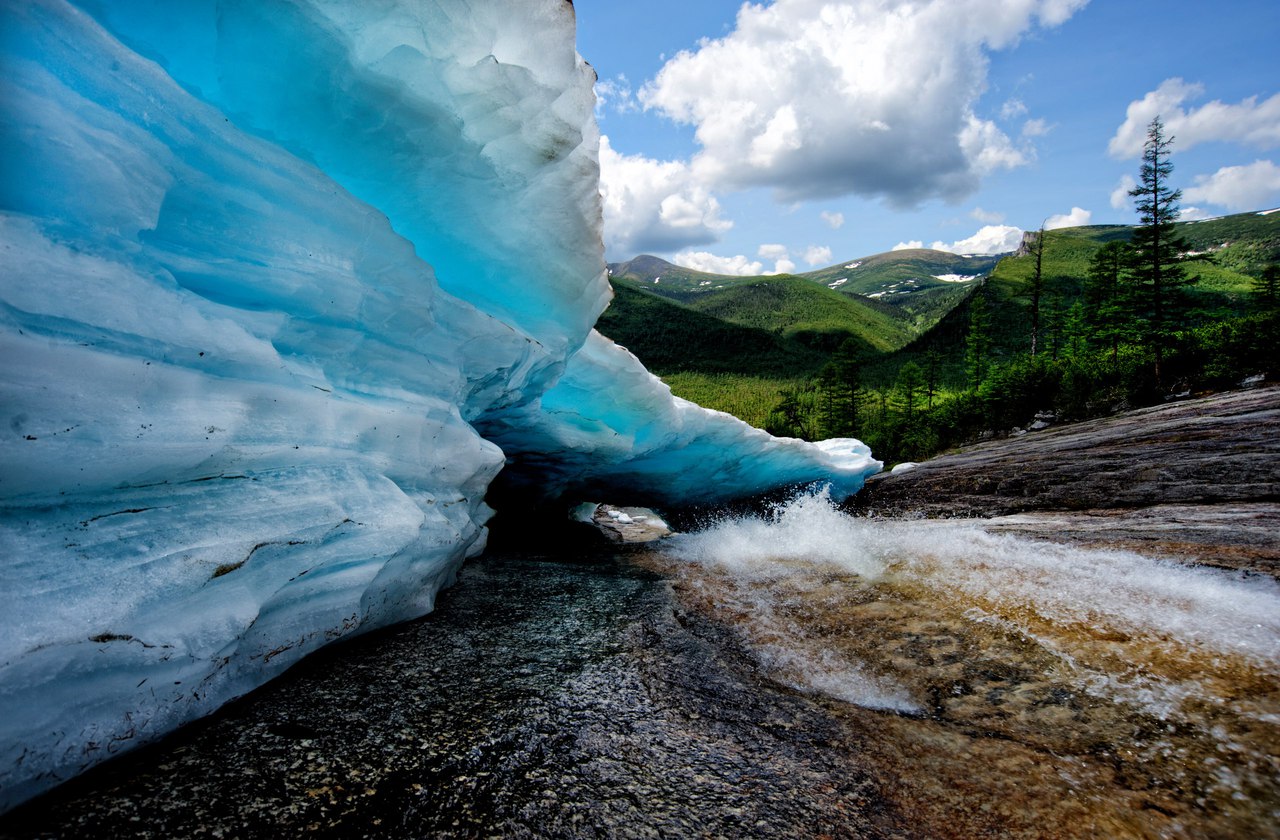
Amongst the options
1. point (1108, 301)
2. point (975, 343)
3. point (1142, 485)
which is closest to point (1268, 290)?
point (1108, 301)

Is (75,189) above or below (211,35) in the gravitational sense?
below

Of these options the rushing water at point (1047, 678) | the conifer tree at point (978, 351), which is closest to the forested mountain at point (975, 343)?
the conifer tree at point (978, 351)

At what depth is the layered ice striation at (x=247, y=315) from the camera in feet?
8.47

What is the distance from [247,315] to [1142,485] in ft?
41.0

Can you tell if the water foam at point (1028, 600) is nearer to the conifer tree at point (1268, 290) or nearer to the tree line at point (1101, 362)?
the tree line at point (1101, 362)

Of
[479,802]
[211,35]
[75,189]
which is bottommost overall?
[479,802]

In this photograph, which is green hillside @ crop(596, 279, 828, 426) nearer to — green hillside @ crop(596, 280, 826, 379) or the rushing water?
green hillside @ crop(596, 280, 826, 379)

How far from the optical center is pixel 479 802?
8.09 feet

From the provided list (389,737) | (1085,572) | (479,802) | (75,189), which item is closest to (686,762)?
(479,802)

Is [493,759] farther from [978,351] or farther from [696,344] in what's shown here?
[696,344]

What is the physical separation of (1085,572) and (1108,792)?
404 centimetres

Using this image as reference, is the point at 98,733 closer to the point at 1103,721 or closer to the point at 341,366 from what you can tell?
the point at 341,366

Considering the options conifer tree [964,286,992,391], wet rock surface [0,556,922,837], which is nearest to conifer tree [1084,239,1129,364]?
conifer tree [964,286,992,391]

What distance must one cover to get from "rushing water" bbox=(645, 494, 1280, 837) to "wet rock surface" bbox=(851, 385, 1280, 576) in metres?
1.10
